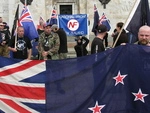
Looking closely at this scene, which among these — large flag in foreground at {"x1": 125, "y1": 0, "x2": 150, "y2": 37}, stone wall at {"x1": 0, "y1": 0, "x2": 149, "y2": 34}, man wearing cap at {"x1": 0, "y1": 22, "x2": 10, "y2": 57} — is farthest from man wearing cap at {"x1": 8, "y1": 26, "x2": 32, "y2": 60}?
stone wall at {"x1": 0, "y1": 0, "x2": 149, "y2": 34}

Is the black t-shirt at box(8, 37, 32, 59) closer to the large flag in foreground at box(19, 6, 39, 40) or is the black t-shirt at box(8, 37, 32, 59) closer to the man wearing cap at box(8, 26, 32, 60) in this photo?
the man wearing cap at box(8, 26, 32, 60)

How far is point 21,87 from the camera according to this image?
5.54 meters

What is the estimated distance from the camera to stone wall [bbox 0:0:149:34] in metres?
20.7

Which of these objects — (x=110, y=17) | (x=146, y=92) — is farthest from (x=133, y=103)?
(x=110, y=17)

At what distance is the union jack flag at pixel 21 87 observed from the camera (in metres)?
5.49

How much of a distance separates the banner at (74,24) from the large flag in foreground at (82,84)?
11.1 metres

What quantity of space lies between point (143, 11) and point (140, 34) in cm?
62

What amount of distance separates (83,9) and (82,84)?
16036 millimetres

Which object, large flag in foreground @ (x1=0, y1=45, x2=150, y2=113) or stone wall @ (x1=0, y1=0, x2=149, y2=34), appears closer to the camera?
large flag in foreground @ (x1=0, y1=45, x2=150, y2=113)

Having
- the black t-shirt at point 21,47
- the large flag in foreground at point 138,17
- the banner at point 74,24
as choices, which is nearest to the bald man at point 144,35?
the large flag in foreground at point 138,17

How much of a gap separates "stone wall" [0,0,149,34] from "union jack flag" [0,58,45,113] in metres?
15.2

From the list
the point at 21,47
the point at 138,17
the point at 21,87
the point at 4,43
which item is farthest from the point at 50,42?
the point at 21,87

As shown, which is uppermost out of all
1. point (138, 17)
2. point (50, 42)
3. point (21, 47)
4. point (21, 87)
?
point (138, 17)

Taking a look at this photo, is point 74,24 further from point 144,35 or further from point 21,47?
point 144,35
